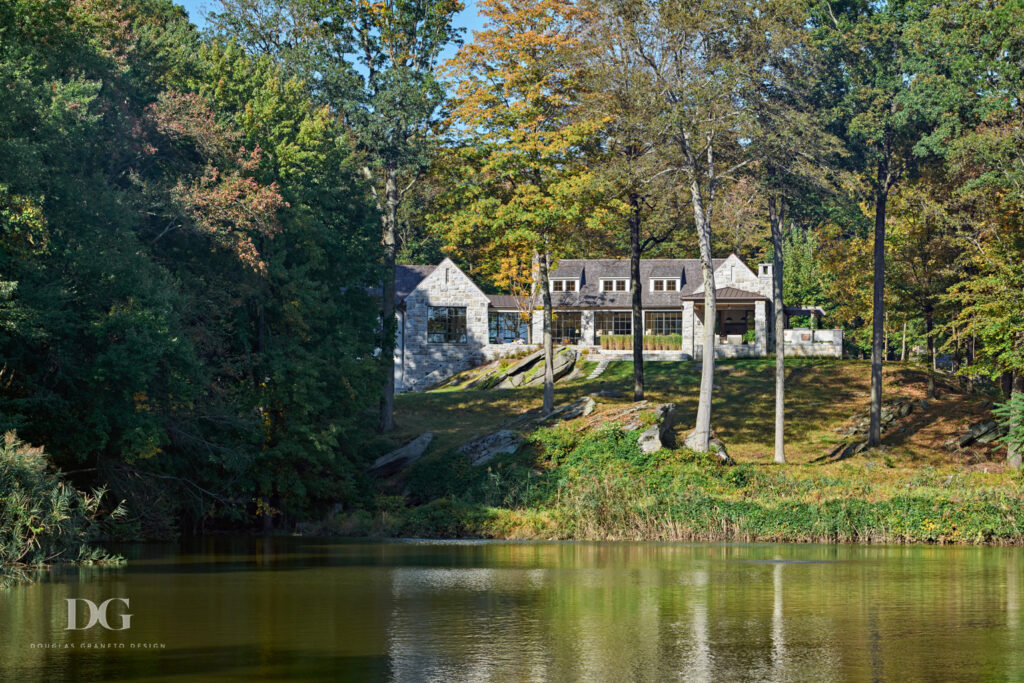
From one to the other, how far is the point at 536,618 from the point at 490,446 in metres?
23.8

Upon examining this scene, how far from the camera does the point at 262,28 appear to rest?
69.1 m

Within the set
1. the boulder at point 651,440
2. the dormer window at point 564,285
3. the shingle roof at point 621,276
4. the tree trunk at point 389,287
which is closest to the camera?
the boulder at point 651,440

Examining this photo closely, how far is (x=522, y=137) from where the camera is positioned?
46.7 metres

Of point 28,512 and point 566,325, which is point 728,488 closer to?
point 28,512

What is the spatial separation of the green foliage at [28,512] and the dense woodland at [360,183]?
3932mm

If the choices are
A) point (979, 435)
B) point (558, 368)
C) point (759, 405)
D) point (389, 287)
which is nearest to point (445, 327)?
point (558, 368)

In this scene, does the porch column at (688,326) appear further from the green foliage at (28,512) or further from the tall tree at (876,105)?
the green foliage at (28,512)

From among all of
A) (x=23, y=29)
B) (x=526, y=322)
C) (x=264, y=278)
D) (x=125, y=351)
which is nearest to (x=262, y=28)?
(x=526, y=322)

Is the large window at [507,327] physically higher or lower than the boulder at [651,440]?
higher

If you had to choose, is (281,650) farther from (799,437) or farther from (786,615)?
(799,437)

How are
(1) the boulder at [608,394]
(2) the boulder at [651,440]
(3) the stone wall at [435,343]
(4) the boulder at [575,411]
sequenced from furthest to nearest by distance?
(3) the stone wall at [435,343] < (1) the boulder at [608,394] < (4) the boulder at [575,411] < (2) the boulder at [651,440]

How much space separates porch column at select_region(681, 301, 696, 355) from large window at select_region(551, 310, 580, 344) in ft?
25.3

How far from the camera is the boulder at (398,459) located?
148 feet

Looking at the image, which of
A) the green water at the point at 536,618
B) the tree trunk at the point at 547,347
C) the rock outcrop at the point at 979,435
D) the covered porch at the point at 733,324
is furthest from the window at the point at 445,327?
the green water at the point at 536,618
